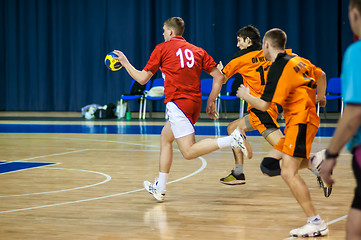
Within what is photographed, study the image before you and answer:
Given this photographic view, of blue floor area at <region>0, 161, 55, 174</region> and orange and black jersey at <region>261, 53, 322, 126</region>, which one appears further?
blue floor area at <region>0, 161, 55, 174</region>

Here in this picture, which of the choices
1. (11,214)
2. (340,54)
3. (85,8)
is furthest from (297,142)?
(85,8)

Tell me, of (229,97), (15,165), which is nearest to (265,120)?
(15,165)

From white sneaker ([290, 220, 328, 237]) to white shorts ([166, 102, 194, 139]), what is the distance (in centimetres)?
155

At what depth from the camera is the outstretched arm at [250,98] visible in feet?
12.6

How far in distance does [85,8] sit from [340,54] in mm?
8267

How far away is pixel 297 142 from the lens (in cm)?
409

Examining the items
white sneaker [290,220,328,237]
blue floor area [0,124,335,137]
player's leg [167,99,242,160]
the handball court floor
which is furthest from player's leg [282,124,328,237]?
blue floor area [0,124,335,137]

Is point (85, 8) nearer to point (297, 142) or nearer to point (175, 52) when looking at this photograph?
point (175, 52)

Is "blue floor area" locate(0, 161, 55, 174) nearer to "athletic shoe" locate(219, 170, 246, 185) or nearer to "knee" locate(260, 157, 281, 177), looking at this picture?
"athletic shoe" locate(219, 170, 246, 185)

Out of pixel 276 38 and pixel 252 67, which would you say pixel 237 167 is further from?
pixel 276 38

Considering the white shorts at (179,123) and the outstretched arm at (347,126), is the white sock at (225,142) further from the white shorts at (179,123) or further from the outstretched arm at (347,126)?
the outstretched arm at (347,126)

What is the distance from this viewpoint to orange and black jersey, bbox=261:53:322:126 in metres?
4.01

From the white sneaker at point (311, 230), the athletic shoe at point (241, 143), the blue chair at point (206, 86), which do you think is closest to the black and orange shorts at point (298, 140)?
the white sneaker at point (311, 230)

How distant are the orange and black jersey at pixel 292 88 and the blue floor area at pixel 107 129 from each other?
6.93m
